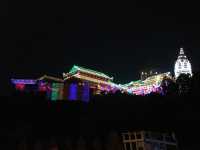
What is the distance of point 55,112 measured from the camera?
81.8 ft

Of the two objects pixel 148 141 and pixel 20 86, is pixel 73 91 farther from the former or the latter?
pixel 148 141

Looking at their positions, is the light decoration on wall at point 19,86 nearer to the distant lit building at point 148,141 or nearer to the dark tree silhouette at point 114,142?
the dark tree silhouette at point 114,142

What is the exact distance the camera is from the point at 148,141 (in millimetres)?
12039

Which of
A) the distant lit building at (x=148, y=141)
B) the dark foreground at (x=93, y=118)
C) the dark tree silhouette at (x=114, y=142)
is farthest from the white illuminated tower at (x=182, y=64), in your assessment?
the distant lit building at (x=148, y=141)

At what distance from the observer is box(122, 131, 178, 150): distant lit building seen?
12.0 m

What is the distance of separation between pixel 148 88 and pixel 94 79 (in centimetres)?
914

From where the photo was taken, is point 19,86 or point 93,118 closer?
point 93,118

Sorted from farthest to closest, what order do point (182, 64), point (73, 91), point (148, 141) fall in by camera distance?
point (182, 64) < point (73, 91) < point (148, 141)

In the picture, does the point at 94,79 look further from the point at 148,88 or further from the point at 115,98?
the point at 115,98

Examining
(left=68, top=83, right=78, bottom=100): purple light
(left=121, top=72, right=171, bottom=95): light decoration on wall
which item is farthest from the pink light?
(left=121, top=72, right=171, bottom=95): light decoration on wall

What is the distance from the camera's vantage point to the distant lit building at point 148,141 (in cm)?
1203

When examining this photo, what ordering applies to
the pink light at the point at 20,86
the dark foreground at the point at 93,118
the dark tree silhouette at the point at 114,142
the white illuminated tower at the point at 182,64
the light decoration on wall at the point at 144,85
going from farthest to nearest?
the white illuminated tower at the point at 182,64, the light decoration on wall at the point at 144,85, the pink light at the point at 20,86, the dark foreground at the point at 93,118, the dark tree silhouette at the point at 114,142

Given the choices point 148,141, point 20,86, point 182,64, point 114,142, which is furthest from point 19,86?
point 182,64

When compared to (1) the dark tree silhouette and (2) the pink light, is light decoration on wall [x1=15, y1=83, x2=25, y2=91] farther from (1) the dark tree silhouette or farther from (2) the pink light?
(1) the dark tree silhouette
